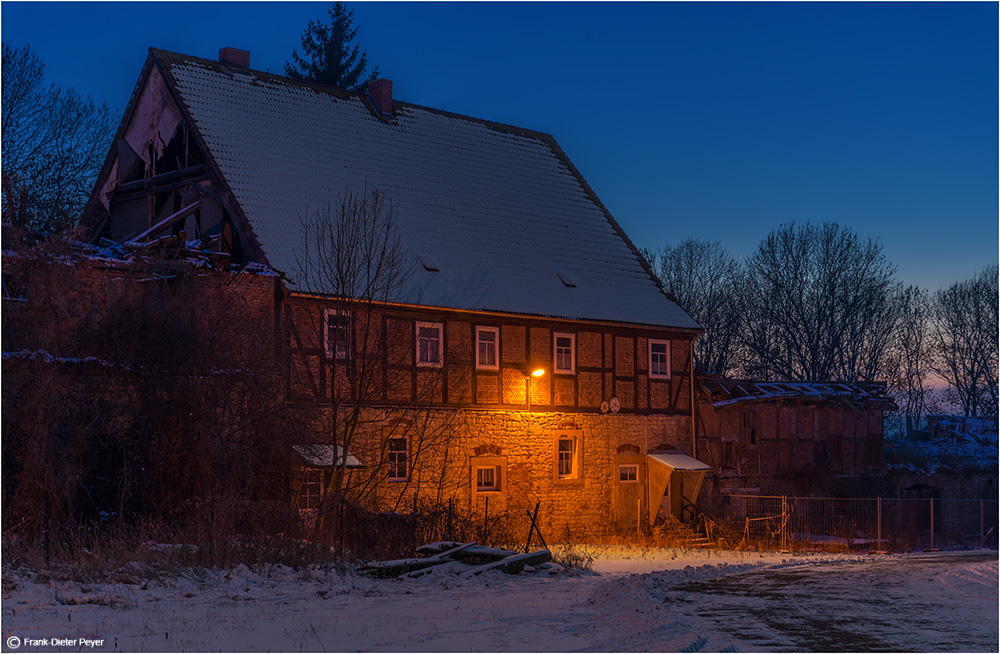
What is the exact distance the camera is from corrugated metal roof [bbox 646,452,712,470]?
3106cm

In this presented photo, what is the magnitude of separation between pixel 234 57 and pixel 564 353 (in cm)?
1272

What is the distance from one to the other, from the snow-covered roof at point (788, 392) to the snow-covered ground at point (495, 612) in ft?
47.8

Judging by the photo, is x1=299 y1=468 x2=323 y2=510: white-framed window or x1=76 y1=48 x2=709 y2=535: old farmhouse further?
x1=76 y1=48 x2=709 y2=535: old farmhouse

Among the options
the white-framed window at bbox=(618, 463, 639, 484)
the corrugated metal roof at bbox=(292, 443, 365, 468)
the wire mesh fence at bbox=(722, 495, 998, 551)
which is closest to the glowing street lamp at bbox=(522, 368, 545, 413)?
the white-framed window at bbox=(618, 463, 639, 484)

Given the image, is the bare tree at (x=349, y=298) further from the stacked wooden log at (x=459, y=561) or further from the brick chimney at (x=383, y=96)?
the brick chimney at (x=383, y=96)

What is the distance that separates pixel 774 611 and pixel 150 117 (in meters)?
22.1

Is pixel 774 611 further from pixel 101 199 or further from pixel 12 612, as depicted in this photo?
pixel 101 199

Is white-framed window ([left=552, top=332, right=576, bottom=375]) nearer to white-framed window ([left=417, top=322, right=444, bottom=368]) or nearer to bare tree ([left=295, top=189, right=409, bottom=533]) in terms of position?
white-framed window ([left=417, top=322, right=444, bottom=368])

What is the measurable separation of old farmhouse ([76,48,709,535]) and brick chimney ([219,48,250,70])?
5 cm

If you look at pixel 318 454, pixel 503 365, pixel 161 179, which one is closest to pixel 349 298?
pixel 318 454

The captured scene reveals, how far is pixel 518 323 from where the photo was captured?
2970cm

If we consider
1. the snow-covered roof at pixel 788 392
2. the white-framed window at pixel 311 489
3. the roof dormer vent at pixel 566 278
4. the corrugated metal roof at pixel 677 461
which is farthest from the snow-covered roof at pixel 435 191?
the white-framed window at pixel 311 489

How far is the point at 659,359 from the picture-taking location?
108 ft

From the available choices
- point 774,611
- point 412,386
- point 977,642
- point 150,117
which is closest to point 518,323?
point 412,386
